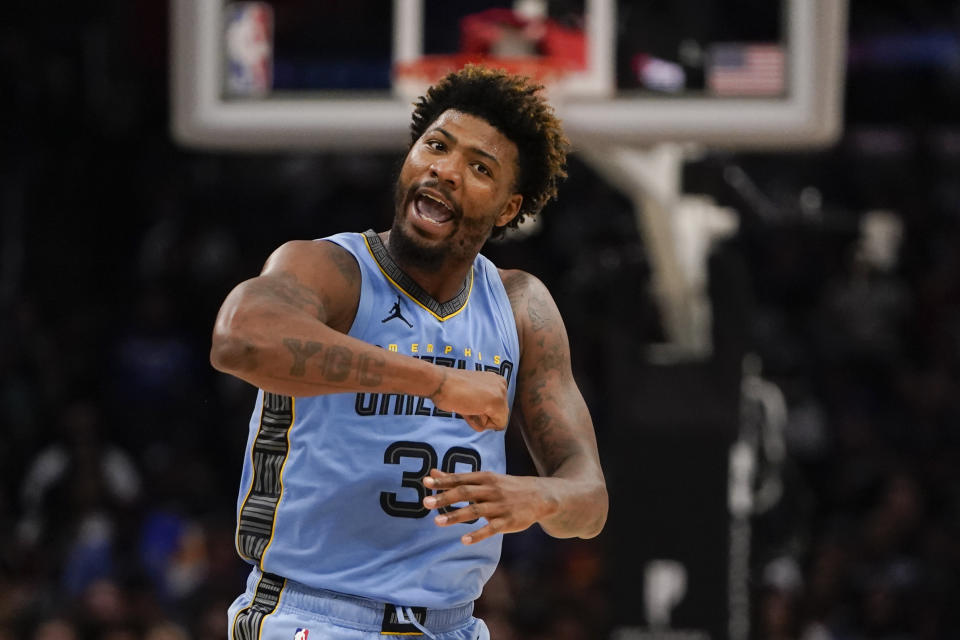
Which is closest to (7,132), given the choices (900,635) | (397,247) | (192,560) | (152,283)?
(152,283)

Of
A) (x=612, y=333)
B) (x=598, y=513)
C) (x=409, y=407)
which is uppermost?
(x=409, y=407)

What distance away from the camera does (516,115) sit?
3.59 metres

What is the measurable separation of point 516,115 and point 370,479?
0.98 metres

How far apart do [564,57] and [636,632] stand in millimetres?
3587

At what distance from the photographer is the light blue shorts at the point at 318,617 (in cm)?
325

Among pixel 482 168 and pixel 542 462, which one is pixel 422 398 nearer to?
pixel 542 462

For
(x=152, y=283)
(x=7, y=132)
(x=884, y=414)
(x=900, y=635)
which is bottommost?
(x=900, y=635)

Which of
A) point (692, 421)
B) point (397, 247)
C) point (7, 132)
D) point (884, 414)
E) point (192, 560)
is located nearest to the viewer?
point (397, 247)

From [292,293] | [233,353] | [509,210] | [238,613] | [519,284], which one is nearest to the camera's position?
[233,353]

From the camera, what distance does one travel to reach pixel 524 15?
22.7ft

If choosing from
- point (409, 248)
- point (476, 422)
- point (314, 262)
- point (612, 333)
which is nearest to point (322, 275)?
point (314, 262)

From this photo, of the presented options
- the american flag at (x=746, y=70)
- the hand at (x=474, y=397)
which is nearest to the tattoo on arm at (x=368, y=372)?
the hand at (x=474, y=397)

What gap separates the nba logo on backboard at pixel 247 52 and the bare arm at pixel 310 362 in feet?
13.2

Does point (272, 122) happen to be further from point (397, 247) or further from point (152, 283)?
point (152, 283)
